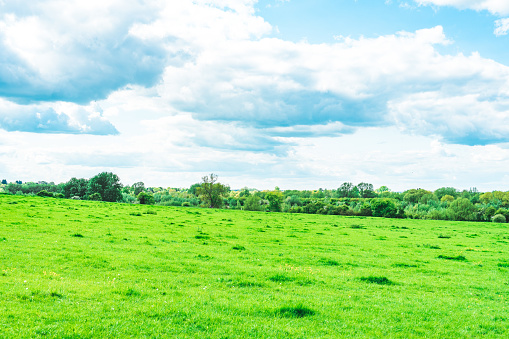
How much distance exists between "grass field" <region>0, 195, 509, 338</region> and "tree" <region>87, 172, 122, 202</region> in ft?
284

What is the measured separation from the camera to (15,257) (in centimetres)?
1602

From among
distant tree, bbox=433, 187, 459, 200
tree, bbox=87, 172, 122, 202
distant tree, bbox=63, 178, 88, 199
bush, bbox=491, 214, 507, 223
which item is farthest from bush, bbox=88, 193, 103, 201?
distant tree, bbox=433, 187, 459, 200

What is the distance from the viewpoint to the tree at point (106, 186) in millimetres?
105625

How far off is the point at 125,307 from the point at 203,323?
2.59m

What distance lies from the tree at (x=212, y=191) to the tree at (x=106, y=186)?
84.0ft

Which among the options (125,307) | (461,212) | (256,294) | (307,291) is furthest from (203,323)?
(461,212)

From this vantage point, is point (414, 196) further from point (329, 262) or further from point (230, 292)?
point (230, 292)

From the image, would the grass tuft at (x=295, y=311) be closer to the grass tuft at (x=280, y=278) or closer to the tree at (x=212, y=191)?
the grass tuft at (x=280, y=278)

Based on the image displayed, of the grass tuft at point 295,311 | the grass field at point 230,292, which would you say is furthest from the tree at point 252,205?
the grass tuft at point 295,311

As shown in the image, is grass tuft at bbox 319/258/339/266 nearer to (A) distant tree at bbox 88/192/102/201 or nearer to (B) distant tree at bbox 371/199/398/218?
(B) distant tree at bbox 371/199/398/218

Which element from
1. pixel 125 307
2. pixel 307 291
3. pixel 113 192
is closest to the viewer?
pixel 125 307

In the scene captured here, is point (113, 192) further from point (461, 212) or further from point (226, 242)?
point (461, 212)

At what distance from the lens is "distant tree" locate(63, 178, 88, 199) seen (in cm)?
10962

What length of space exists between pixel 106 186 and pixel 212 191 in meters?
32.8
